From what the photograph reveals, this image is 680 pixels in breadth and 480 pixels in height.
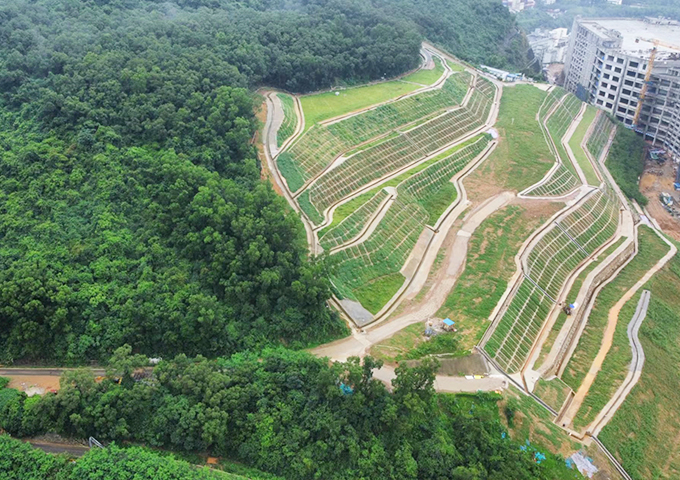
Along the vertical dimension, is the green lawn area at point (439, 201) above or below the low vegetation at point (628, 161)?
above

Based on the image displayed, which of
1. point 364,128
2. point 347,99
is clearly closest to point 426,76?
point 347,99

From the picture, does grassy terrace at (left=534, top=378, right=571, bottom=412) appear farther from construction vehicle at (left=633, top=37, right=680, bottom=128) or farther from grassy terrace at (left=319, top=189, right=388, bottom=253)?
construction vehicle at (left=633, top=37, right=680, bottom=128)

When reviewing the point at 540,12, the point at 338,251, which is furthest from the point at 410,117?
the point at 540,12

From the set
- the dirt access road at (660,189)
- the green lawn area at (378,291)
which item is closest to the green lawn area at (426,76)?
the dirt access road at (660,189)

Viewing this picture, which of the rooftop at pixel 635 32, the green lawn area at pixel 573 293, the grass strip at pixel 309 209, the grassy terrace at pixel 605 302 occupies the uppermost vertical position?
the rooftop at pixel 635 32

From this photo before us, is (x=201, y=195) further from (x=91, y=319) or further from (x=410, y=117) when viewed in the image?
(x=410, y=117)

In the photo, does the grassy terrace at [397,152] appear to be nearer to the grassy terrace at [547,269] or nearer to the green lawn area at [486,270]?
the green lawn area at [486,270]

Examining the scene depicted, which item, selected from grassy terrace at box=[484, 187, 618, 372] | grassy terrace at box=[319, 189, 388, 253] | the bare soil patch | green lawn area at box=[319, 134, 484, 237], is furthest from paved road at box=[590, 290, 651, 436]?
the bare soil patch
